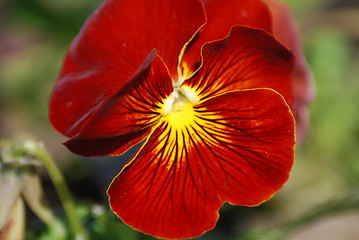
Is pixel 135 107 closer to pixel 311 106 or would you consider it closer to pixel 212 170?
pixel 212 170

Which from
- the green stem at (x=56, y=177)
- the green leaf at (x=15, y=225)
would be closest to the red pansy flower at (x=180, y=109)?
the green stem at (x=56, y=177)

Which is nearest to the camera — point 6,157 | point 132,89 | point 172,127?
point 132,89

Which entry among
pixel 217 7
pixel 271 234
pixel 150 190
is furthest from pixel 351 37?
pixel 150 190

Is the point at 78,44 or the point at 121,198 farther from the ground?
the point at 78,44

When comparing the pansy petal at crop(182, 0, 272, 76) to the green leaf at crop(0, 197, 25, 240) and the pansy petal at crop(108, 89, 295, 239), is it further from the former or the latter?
the green leaf at crop(0, 197, 25, 240)

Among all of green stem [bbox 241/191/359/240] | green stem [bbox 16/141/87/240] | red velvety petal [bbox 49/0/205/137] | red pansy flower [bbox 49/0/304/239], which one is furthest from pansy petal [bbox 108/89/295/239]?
green stem [bbox 241/191/359/240]

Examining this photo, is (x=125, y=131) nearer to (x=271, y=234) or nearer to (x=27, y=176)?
(x=27, y=176)
